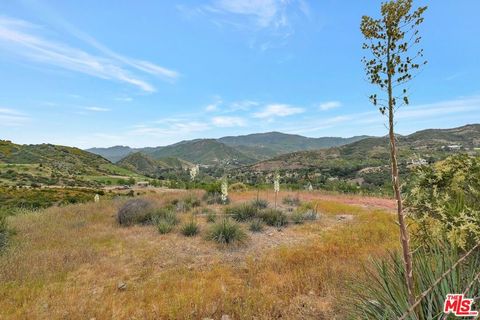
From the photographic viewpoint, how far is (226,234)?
29.8 feet

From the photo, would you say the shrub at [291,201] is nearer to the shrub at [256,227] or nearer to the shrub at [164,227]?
the shrub at [256,227]

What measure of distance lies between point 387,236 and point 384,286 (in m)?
6.50

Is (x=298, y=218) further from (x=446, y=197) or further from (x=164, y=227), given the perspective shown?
(x=446, y=197)

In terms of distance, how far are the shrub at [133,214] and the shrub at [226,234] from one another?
415cm

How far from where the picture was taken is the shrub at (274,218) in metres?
11.6

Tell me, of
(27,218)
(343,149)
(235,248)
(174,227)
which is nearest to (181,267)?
(235,248)

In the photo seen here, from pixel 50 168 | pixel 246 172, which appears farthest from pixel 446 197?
pixel 246 172

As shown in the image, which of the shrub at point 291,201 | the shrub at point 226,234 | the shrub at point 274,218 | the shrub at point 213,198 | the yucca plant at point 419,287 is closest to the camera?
the yucca plant at point 419,287

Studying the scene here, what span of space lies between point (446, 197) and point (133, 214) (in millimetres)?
11093

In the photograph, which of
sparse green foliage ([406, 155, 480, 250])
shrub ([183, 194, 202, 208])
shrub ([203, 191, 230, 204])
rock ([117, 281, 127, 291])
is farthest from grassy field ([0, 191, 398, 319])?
shrub ([203, 191, 230, 204])

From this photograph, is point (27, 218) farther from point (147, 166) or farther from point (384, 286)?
point (147, 166)

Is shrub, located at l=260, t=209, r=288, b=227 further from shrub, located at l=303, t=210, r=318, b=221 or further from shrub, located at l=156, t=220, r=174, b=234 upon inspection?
shrub, located at l=156, t=220, r=174, b=234

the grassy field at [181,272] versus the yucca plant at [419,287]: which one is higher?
the yucca plant at [419,287]

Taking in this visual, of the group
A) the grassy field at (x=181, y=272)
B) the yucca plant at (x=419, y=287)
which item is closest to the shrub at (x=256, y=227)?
the grassy field at (x=181, y=272)
